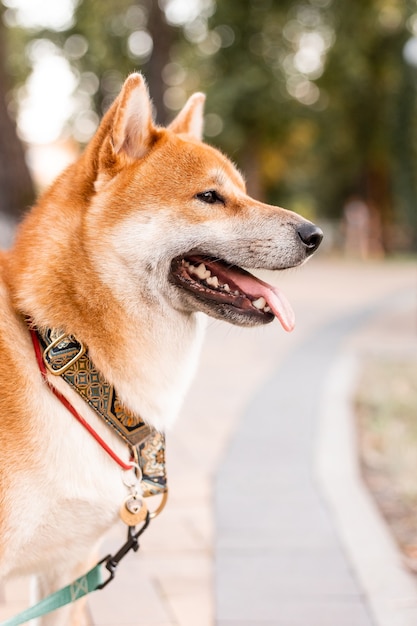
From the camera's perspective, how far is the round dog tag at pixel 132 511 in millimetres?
2162

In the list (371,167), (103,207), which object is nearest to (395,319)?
(103,207)

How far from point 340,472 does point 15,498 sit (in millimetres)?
2650

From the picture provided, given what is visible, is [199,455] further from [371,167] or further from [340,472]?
[371,167]

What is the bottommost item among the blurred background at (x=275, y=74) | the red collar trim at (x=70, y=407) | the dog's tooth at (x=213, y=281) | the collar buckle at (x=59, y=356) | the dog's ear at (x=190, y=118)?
the blurred background at (x=275, y=74)

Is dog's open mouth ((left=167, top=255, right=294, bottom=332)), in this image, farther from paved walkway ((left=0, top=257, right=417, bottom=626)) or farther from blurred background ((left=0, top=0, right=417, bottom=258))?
blurred background ((left=0, top=0, right=417, bottom=258))

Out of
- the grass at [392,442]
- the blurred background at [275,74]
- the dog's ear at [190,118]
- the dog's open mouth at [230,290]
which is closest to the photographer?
the dog's open mouth at [230,290]

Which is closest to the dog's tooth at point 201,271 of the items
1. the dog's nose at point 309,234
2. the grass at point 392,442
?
the dog's nose at point 309,234

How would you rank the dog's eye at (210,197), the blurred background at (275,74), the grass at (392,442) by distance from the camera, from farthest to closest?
the blurred background at (275,74) < the grass at (392,442) < the dog's eye at (210,197)

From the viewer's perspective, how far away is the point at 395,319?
1140cm

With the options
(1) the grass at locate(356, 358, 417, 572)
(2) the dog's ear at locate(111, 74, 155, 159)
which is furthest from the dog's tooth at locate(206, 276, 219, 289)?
(1) the grass at locate(356, 358, 417, 572)

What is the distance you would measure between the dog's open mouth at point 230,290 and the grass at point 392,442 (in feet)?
5.14

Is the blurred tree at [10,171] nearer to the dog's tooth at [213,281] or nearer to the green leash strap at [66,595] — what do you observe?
the dog's tooth at [213,281]

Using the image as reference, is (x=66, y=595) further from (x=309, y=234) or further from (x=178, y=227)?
(x=309, y=234)

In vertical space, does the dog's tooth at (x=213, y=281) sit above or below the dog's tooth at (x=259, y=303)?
above
